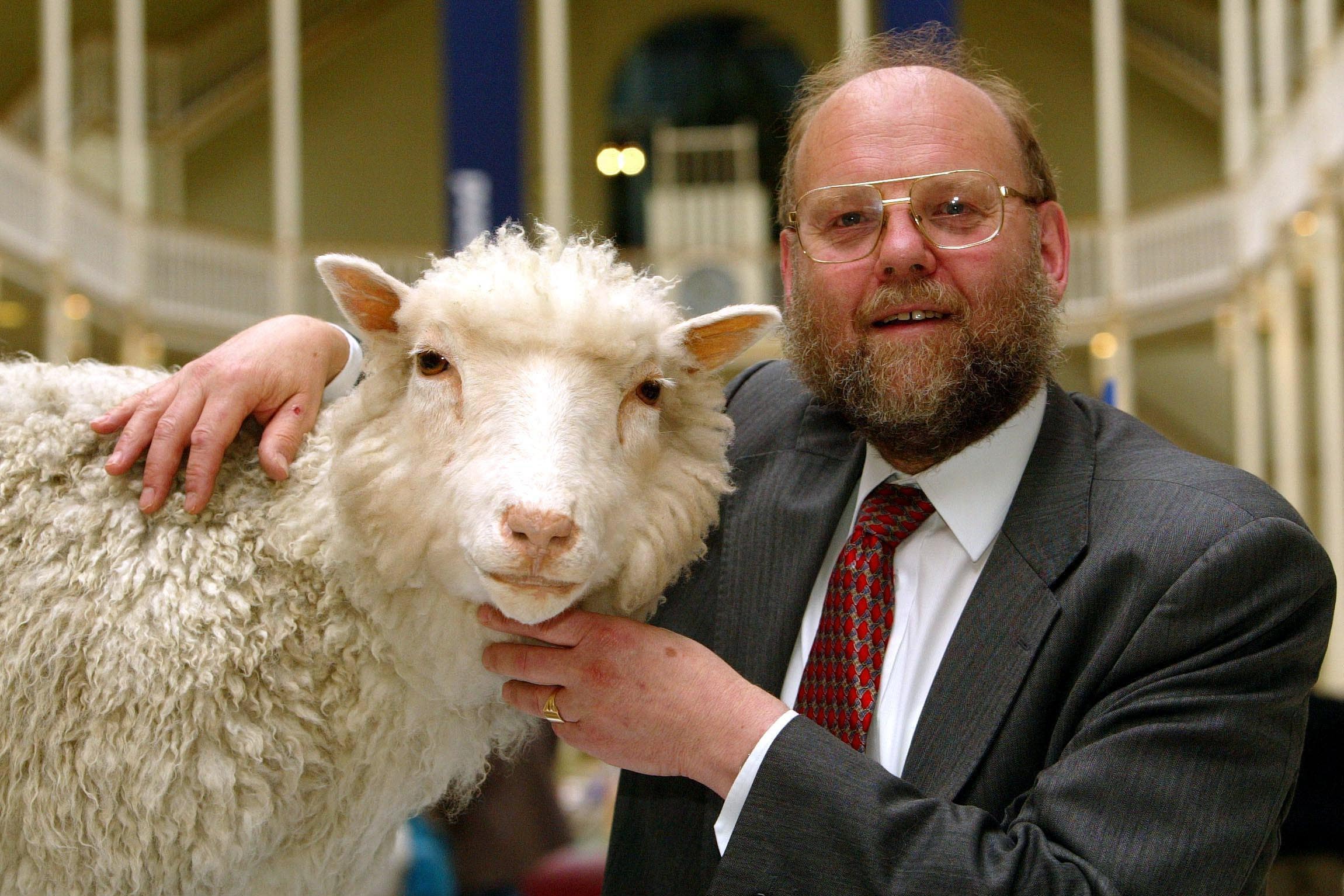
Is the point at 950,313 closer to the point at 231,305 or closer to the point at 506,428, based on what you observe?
the point at 506,428

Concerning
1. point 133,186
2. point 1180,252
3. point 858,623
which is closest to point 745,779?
point 858,623

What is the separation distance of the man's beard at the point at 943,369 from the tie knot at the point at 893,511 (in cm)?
4

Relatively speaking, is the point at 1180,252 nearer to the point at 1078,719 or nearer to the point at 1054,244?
the point at 1054,244

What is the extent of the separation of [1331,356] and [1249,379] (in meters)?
2.32

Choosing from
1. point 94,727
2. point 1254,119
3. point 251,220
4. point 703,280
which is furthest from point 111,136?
point 94,727

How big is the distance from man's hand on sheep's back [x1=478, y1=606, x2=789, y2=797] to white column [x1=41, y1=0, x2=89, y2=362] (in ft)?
29.7

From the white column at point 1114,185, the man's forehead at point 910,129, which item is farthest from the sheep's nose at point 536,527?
the white column at point 1114,185

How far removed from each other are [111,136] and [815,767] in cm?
1342

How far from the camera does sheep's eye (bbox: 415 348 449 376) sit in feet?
4.58

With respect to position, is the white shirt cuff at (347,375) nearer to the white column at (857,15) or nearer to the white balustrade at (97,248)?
the white column at (857,15)

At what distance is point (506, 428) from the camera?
1.29 meters

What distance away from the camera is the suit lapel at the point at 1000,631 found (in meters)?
1.43

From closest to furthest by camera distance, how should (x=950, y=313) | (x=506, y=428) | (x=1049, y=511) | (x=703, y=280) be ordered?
(x=506, y=428), (x=1049, y=511), (x=950, y=313), (x=703, y=280)

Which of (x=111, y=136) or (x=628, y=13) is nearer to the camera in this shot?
(x=111, y=136)
